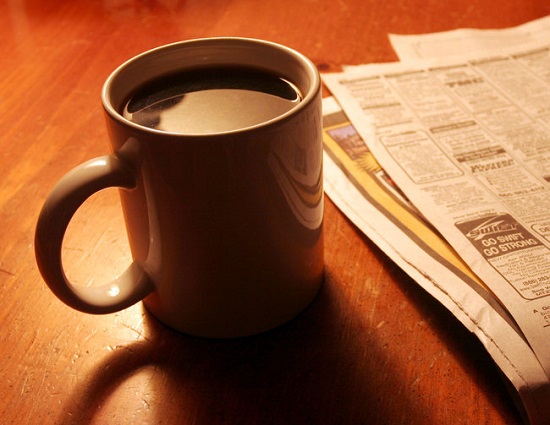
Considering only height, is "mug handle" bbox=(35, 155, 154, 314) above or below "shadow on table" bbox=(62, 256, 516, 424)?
above

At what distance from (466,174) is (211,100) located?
23 centimetres

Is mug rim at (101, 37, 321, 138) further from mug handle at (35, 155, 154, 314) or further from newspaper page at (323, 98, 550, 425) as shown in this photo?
newspaper page at (323, 98, 550, 425)

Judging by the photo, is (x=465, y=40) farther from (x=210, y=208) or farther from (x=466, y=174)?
(x=210, y=208)

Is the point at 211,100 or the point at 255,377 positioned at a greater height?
the point at 211,100

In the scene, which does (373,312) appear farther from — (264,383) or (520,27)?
(520,27)

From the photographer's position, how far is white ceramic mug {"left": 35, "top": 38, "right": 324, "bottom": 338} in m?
0.31

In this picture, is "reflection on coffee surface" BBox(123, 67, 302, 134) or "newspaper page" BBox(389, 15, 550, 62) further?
"newspaper page" BBox(389, 15, 550, 62)

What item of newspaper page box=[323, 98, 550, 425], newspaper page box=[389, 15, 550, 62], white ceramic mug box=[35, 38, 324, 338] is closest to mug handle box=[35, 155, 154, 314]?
white ceramic mug box=[35, 38, 324, 338]

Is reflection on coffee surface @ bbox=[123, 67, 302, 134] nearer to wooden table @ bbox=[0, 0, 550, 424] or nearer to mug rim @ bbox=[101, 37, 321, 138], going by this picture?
mug rim @ bbox=[101, 37, 321, 138]

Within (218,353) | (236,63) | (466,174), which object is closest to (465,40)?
(466,174)

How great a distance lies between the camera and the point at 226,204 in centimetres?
32

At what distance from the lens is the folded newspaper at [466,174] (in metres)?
0.37

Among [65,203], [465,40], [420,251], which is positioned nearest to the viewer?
[65,203]

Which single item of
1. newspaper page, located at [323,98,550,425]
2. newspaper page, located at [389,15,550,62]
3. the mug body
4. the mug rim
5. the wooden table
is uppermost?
the mug rim
